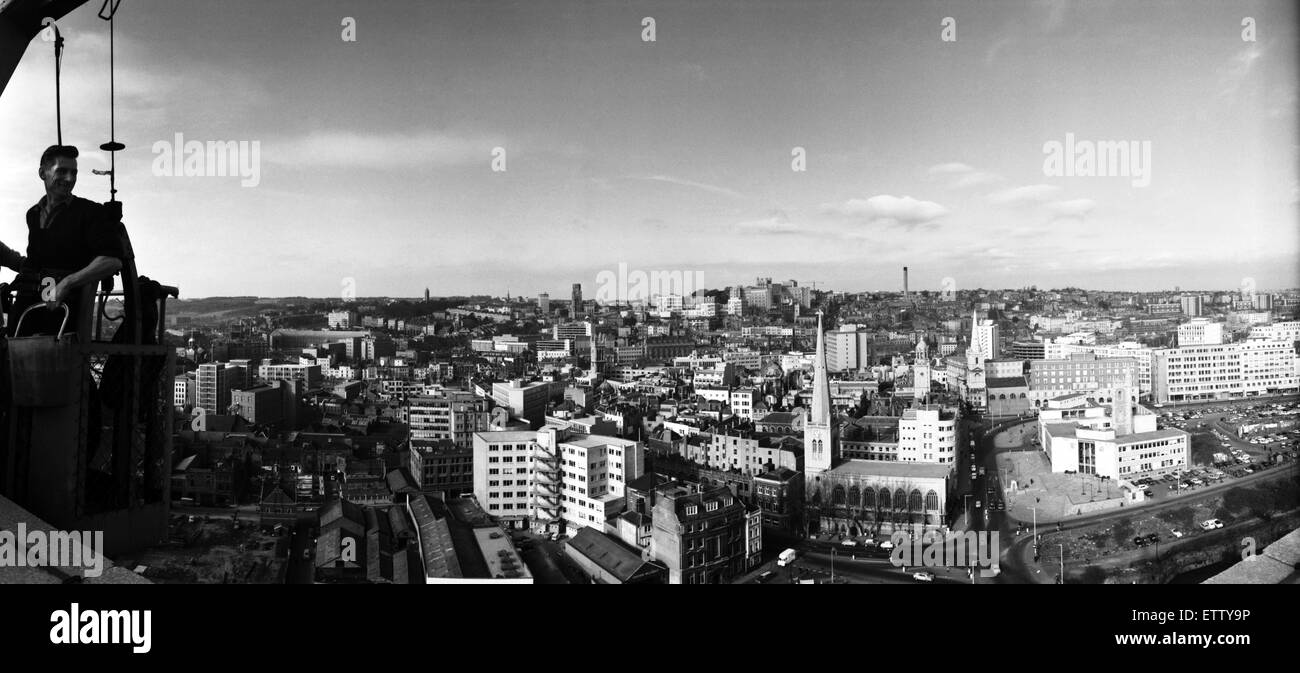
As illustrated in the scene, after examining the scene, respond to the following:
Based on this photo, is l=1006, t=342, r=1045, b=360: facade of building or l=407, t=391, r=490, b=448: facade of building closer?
l=407, t=391, r=490, b=448: facade of building

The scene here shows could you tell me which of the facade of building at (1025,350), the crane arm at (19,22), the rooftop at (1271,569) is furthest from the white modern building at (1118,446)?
the crane arm at (19,22)

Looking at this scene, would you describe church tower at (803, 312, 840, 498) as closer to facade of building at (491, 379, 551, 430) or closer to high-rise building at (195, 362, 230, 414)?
facade of building at (491, 379, 551, 430)

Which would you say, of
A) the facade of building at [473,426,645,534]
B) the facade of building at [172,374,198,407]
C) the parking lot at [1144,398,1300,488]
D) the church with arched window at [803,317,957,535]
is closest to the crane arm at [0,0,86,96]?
the facade of building at [473,426,645,534]

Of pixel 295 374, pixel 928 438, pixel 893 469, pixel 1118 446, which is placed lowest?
pixel 893 469

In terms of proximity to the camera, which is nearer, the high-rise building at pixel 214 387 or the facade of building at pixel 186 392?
the high-rise building at pixel 214 387

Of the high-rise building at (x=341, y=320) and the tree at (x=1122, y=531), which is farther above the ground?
the high-rise building at (x=341, y=320)

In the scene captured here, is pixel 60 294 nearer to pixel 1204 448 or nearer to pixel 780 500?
pixel 780 500

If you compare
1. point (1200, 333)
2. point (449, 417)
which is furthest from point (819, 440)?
point (1200, 333)

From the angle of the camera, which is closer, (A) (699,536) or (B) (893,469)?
(A) (699,536)

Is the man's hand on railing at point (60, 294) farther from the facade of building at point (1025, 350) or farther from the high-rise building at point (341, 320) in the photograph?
the facade of building at point (1025, 350)
